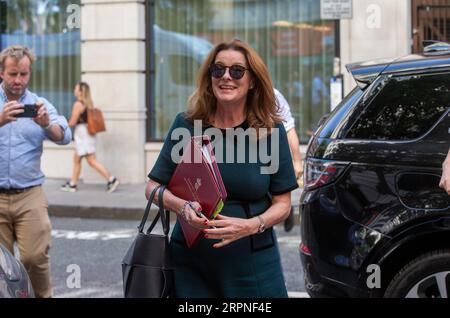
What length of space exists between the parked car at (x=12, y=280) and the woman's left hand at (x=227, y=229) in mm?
843

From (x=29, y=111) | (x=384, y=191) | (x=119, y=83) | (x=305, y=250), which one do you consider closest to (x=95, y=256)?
(x=29, y=111)

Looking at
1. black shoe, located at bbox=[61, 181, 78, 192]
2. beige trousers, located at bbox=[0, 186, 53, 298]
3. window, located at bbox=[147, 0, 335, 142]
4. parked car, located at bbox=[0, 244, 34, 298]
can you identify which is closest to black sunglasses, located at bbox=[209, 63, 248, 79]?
parked car, located at bbox=[0, 244, 34, 298]

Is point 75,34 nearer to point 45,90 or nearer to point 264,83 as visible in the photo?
point 45,90

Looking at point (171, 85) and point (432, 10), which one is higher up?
point (432, 10)

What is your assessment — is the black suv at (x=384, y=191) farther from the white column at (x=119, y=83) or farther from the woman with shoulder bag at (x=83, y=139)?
the white column at (x=119, y=83)

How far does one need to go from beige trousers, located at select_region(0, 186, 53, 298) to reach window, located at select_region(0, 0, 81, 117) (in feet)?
33.4

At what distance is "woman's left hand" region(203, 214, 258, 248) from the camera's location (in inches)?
121

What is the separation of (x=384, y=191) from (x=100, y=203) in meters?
7.78

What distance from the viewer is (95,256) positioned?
322 inches

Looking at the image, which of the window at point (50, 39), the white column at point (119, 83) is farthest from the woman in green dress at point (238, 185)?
the window at point (50, 39)

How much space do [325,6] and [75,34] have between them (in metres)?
5.85

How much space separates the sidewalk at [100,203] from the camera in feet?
36.4

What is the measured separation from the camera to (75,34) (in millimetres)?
14836
